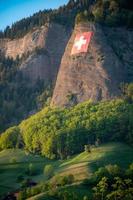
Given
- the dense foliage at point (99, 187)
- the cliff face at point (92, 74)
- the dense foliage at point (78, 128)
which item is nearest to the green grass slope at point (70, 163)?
the dense foliage at point (99, 187)

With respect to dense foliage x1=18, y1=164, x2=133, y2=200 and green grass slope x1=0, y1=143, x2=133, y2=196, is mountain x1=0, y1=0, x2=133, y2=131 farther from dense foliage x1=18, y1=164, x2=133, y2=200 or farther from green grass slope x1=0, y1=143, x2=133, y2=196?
dense foliage x1=18, y1=164, x2=133, y2=200

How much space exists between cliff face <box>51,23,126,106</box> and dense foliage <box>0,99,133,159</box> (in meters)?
4.59

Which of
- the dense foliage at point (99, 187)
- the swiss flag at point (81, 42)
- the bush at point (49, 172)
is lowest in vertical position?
the dense foliage at point (99, 187)

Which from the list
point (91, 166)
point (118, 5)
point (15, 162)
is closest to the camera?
point (91, 166)

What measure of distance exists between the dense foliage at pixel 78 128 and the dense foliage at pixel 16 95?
28.9 meters

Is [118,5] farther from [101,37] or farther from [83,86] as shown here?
[83,86]

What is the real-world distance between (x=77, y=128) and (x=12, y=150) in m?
17.7

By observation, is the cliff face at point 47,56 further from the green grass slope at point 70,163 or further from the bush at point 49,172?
the bush at point 49,172

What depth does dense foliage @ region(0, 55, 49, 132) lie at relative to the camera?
180875 mm

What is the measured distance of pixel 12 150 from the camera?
14750cm

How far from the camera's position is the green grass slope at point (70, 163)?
11288 centimetres

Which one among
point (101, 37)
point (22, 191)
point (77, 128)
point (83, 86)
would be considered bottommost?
point (22, 191)

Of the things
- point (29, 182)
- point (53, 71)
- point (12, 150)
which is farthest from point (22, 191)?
point (53, 71)

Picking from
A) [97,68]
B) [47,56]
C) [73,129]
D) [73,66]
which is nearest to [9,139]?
[73,129]
